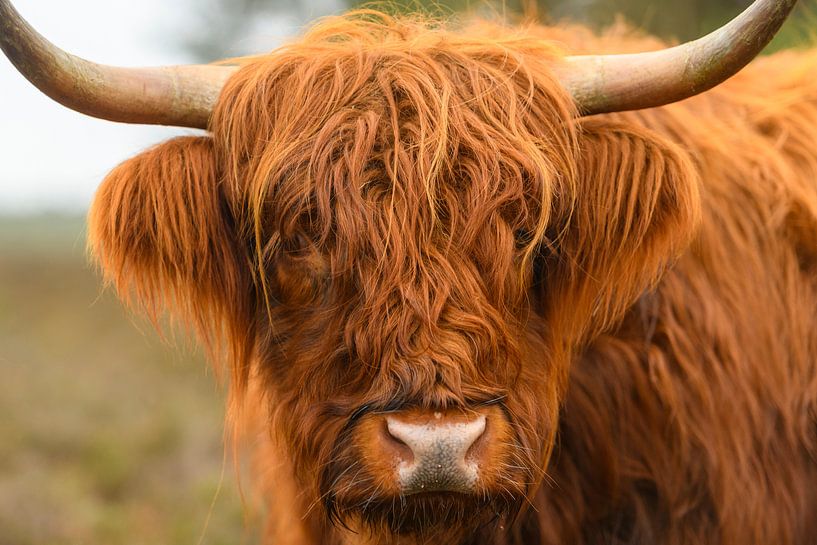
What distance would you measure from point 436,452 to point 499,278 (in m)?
0.49

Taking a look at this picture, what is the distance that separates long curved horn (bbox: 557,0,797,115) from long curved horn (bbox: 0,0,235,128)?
98cm

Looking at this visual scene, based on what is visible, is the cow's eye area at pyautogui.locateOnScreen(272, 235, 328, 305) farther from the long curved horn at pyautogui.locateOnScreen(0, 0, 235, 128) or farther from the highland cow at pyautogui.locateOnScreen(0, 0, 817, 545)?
the long curved horn at pyautogui.locateOnScreen(0, 0, 235, 128)

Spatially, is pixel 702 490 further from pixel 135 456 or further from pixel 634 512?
pixel 135 456

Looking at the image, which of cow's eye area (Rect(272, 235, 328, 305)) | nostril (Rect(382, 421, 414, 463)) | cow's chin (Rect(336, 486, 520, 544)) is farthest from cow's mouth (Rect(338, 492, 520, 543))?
cow's eye area (Rect(272, 235, 328, 305))

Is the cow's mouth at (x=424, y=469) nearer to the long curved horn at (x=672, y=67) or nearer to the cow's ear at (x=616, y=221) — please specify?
the cow's ear at (x=616, y=221)

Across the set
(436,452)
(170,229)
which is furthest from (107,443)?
(436,452)

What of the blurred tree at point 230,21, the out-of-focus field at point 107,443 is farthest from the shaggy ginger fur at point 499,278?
the blurred tree at point 230,21

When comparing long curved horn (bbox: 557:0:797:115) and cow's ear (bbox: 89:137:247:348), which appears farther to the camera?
cow's ear (bbox: 89:137:247:348)

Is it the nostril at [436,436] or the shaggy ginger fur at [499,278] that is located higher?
the shaggy ginger fur at [499,278]

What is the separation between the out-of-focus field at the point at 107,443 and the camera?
509cm

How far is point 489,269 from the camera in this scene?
252 cm

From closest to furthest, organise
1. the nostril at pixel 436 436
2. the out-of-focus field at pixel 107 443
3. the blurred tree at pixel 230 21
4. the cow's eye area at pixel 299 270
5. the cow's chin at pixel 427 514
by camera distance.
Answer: the nostril at pixel 436 436
the cow's chin at pixel 427 514
the cow's eye area at pixel 299 270
the out-of-focus field at pixel 107 443
the blurred tree at pixel 230 21

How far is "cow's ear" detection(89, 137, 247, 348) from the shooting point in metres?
2.72

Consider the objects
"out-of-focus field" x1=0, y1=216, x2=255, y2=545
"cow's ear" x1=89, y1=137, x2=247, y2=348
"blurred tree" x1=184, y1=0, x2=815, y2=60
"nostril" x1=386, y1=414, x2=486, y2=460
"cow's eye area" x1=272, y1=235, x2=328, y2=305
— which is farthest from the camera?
"blurred tree" x1=184, y1=0, x2=815, y2=60
